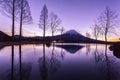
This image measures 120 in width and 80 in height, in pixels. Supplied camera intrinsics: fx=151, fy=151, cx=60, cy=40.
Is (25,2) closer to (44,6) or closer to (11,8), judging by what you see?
(11,8)

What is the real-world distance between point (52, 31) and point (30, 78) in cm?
4451

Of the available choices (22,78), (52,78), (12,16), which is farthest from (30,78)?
(12,16)

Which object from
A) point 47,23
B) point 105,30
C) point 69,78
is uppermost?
point 47,23

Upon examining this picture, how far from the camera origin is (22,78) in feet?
13.6

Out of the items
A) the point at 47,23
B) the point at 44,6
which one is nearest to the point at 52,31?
the point at 47,23

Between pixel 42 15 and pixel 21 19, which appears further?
pixel 42 15

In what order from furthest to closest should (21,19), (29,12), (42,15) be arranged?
(42,15) → (29,12) → (21,19)

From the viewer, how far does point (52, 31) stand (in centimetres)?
4850

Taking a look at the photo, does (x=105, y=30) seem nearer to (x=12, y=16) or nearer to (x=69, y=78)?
(x=12, y=16)

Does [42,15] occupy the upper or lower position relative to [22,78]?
upper

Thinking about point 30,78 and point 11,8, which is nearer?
point 30,78

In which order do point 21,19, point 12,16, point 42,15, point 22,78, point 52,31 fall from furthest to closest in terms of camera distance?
point 52,31, point 42,15, point 21,19, point 12,16, point 22,78

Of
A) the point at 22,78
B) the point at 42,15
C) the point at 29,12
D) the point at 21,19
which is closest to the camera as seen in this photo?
the point at 22,78

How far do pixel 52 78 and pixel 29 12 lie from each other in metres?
31.0
